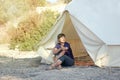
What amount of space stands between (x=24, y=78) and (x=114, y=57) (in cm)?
285

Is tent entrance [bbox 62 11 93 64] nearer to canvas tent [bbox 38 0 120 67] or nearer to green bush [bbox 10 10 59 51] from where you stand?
canvas tent [bbox 38 0 120 67]

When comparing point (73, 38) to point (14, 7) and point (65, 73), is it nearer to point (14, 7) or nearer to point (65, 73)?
point (65, 73)

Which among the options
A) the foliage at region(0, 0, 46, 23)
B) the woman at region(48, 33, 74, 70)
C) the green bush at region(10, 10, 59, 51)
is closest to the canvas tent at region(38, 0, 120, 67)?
the woman at region(48, 33, 74, 70)

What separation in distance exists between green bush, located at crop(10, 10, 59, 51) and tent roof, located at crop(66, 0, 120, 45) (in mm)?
5050

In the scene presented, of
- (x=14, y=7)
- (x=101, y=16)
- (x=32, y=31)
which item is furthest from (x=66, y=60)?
(x=14, y=7)

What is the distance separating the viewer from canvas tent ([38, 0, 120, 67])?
10.8 m

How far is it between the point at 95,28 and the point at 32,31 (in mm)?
6658

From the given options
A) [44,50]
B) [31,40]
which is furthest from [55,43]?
[31,40]

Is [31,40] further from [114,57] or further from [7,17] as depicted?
[7,17]

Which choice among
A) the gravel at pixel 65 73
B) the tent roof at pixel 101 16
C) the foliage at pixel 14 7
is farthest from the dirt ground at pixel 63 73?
the foliage at pixel 14 7

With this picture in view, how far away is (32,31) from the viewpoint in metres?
17.6

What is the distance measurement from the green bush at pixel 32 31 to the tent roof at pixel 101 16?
505 centimetres

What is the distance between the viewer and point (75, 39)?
45.4 feet

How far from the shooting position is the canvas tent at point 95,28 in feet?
35.6
